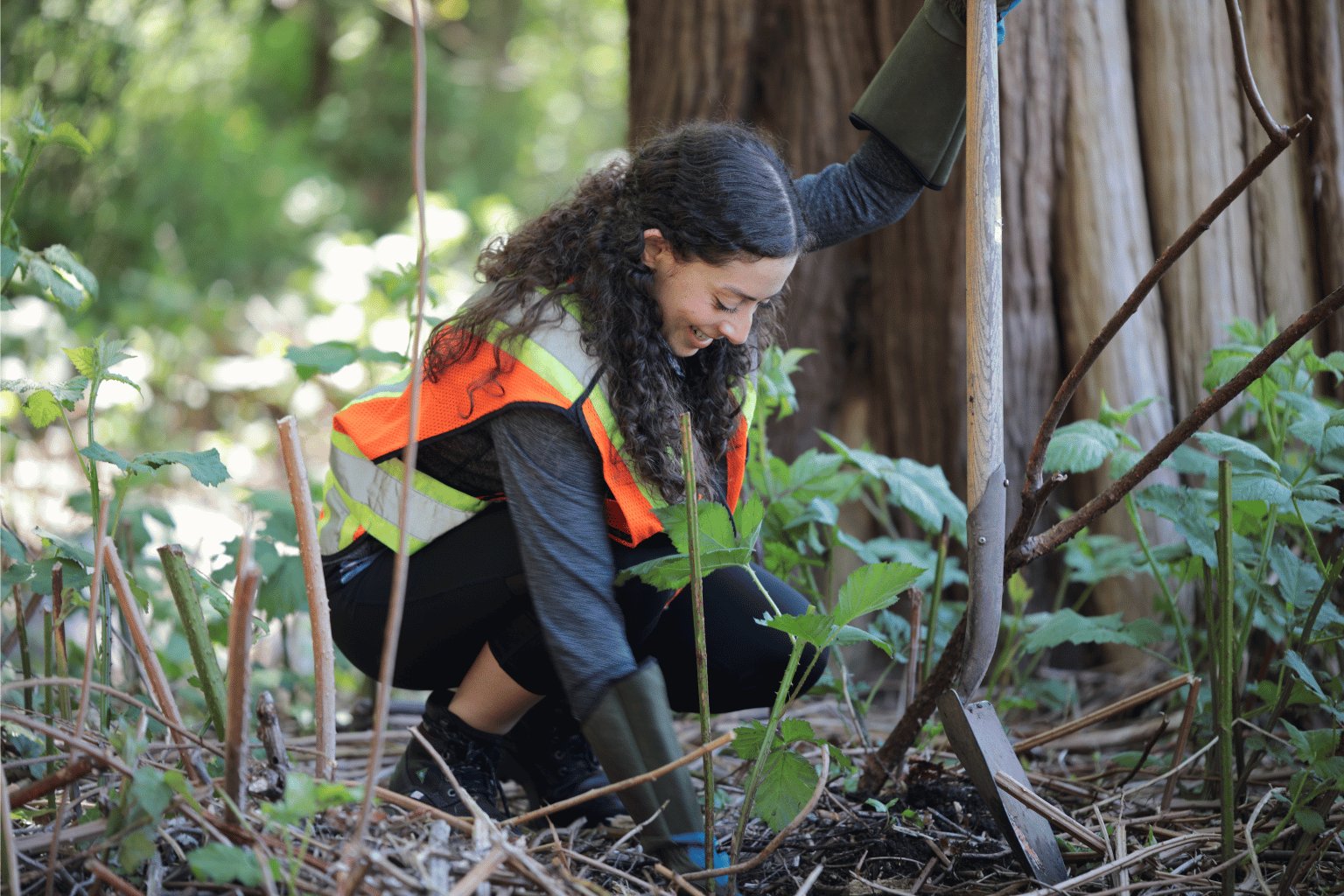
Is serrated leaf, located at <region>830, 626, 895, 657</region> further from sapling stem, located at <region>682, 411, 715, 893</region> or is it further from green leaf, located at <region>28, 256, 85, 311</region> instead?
green leaf, located at <region>28, 256, 85, 311</region>

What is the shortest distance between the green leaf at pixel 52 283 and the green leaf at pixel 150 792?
795 mm

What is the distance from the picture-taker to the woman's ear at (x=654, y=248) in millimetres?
1481

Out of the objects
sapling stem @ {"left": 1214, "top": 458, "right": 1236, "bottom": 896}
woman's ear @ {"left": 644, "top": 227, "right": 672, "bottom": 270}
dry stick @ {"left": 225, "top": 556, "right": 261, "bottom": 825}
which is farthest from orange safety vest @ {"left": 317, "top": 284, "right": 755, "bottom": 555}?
sapling stem @ {"left": 1214, "top": 458, "right": 1236, "bottom": 896}

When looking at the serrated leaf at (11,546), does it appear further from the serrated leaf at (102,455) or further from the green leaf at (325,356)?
the green leaf at (325,356)

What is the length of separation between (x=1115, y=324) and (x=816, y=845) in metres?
0.77

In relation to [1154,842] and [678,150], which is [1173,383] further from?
[678,150]

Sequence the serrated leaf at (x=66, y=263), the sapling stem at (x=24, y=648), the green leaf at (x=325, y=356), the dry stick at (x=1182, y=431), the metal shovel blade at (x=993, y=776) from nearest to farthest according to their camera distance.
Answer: the dry stick at (x=1182, y=431) < the metal shovel blade at (x=993, y=776) < the sapling stem at (x=24, y=648) < the serrated leaf at (x=66, y=263) < the green leaf at (x=325, y=356)

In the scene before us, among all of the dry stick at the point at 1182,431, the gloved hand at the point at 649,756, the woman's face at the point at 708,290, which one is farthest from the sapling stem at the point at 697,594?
the dry stick at the point at 1182,431

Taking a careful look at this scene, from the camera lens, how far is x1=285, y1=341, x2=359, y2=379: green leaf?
204 cm

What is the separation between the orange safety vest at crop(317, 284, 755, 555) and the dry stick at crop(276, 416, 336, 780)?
283 mm

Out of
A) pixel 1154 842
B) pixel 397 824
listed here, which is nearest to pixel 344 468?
pixel 397 824

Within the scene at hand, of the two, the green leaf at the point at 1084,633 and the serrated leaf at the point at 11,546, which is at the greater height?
the serrated leaf at the point at 11,546

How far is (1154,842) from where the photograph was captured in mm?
1454

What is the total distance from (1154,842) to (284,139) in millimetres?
6060
